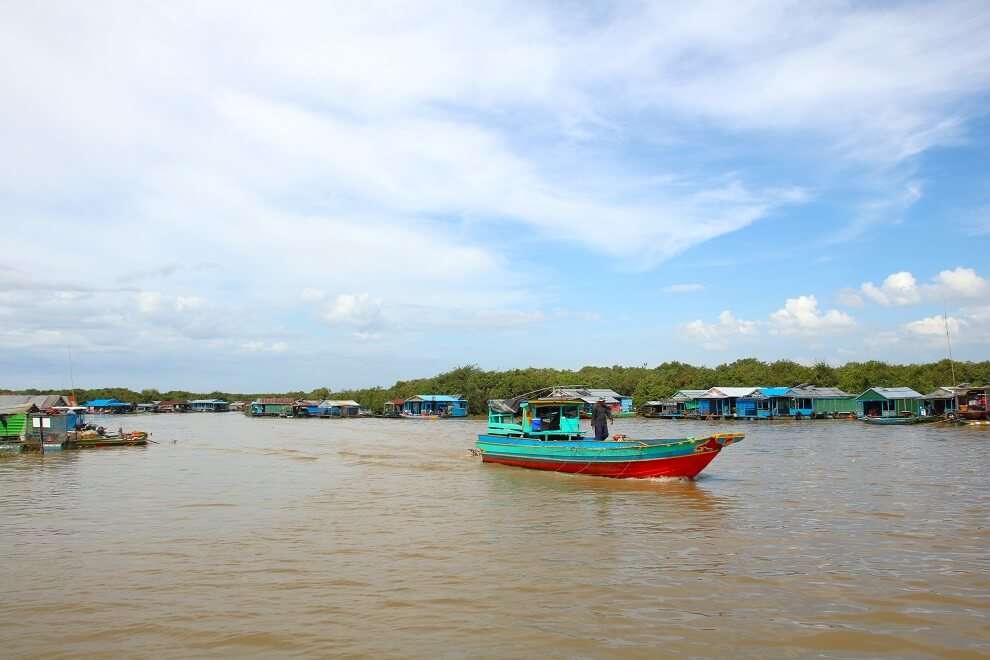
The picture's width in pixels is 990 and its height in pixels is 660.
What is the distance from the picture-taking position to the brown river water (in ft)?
23.6

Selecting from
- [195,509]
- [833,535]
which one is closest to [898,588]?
[833,535]

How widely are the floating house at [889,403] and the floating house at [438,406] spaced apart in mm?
42336

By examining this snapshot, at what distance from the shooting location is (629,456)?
1941cm

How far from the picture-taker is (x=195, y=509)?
15.8 m

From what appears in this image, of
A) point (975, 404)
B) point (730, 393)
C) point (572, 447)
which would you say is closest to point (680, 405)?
point (730, 393)

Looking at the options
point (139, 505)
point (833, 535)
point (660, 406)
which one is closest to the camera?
point (833, 535)

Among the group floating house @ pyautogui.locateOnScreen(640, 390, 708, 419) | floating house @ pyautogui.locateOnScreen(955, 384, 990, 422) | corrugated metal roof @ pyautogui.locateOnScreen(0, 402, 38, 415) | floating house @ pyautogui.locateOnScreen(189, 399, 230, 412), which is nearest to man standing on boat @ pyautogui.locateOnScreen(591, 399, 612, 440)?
corrugated metal roof @ pyautogui.locateOnScreen(0, 402, 38, 415)

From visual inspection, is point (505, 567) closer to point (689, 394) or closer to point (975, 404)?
point (975, 404)

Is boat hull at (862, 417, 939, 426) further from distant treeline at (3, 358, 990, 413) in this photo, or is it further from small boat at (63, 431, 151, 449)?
small boat at (63, 431, 151, 449)

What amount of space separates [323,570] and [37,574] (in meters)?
4.24

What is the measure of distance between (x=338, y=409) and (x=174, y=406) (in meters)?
39.5

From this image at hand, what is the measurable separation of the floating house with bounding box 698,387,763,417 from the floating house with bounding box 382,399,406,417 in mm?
37339

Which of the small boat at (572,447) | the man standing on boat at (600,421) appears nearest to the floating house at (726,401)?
the small boat at (572,447)

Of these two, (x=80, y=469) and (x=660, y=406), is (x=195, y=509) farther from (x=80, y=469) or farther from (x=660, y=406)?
(x=660, y=406)
